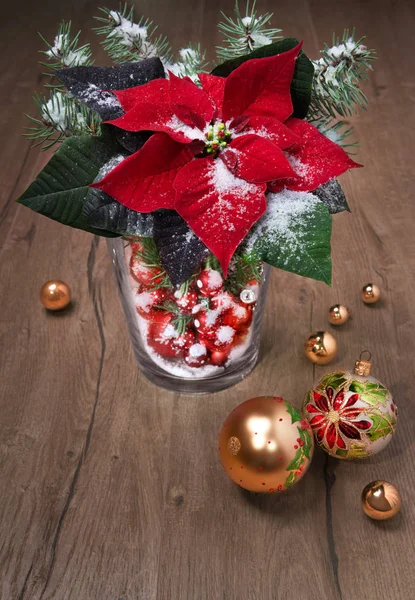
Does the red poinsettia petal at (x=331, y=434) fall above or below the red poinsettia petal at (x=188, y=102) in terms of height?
below

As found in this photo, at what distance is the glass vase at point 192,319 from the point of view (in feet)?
1.89

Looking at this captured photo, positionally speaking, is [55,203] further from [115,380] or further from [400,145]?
[400,145]

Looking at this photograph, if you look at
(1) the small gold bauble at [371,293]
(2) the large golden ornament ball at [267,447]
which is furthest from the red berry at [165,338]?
(1) the small gold bauble at [371,293]

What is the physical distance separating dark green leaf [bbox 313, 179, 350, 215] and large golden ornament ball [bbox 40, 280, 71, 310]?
1.03 feet

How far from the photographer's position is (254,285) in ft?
1.98

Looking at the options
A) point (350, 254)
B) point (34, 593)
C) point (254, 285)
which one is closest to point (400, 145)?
point (350, 254)

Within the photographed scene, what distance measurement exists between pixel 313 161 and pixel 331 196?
0.03 meters

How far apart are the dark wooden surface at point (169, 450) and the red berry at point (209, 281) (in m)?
0.13

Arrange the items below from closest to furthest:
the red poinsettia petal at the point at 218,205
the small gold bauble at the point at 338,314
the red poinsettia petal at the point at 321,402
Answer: the red poinsettia petal at the point at 218,205
the red poinsettia petal at the point at 321,402
the small gold bauble at the point at 338,314

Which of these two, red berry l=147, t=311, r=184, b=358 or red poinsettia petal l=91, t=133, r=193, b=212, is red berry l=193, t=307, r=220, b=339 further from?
red poinsettia petal l=91, t=133, r=193, b=212

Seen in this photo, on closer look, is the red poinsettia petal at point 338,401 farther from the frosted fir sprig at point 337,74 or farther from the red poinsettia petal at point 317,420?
the frosted fir sprig at point 337,74

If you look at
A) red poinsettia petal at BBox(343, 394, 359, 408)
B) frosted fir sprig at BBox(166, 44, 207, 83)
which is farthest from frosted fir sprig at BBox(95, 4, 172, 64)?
red poinsettia petal at BBox(343, 394, 359, 408)

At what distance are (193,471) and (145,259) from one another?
185 mm

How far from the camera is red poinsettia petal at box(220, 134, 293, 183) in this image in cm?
47
